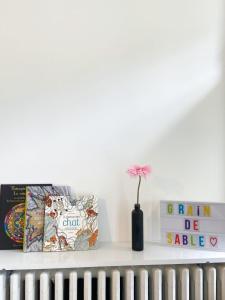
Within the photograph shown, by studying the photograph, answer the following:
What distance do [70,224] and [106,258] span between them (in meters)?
0.23

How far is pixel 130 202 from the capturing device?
148 centimetres

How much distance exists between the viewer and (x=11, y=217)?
4.49 ft

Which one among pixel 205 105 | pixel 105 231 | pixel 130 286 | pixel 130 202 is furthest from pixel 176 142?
pixel 130 286

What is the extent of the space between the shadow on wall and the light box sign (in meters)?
0.09

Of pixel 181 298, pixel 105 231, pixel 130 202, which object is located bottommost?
pixel 181 298

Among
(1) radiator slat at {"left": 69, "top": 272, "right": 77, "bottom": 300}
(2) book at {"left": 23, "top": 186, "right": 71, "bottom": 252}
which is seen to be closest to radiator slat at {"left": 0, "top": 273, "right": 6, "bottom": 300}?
(2) book at {"left": 23, "top": 186, "right": 71, "bottom": 252}

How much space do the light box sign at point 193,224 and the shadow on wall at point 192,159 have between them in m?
0.09

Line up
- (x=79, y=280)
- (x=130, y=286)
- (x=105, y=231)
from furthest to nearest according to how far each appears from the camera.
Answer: (x=105, y=231)
(x=79, y=280)
(x=130, y=286)

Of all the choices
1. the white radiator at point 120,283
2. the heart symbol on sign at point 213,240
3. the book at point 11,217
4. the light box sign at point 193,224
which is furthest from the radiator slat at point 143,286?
the book at point 11,217

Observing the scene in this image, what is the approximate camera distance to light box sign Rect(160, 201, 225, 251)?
4.41 ft

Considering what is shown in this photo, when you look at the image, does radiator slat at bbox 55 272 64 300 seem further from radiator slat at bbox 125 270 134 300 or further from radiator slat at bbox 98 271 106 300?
radiator slat at bbox 125 270 134 300

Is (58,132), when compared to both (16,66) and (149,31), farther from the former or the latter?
(149,31)

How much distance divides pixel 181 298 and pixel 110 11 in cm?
142

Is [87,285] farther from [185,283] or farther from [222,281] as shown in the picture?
[222,281]
